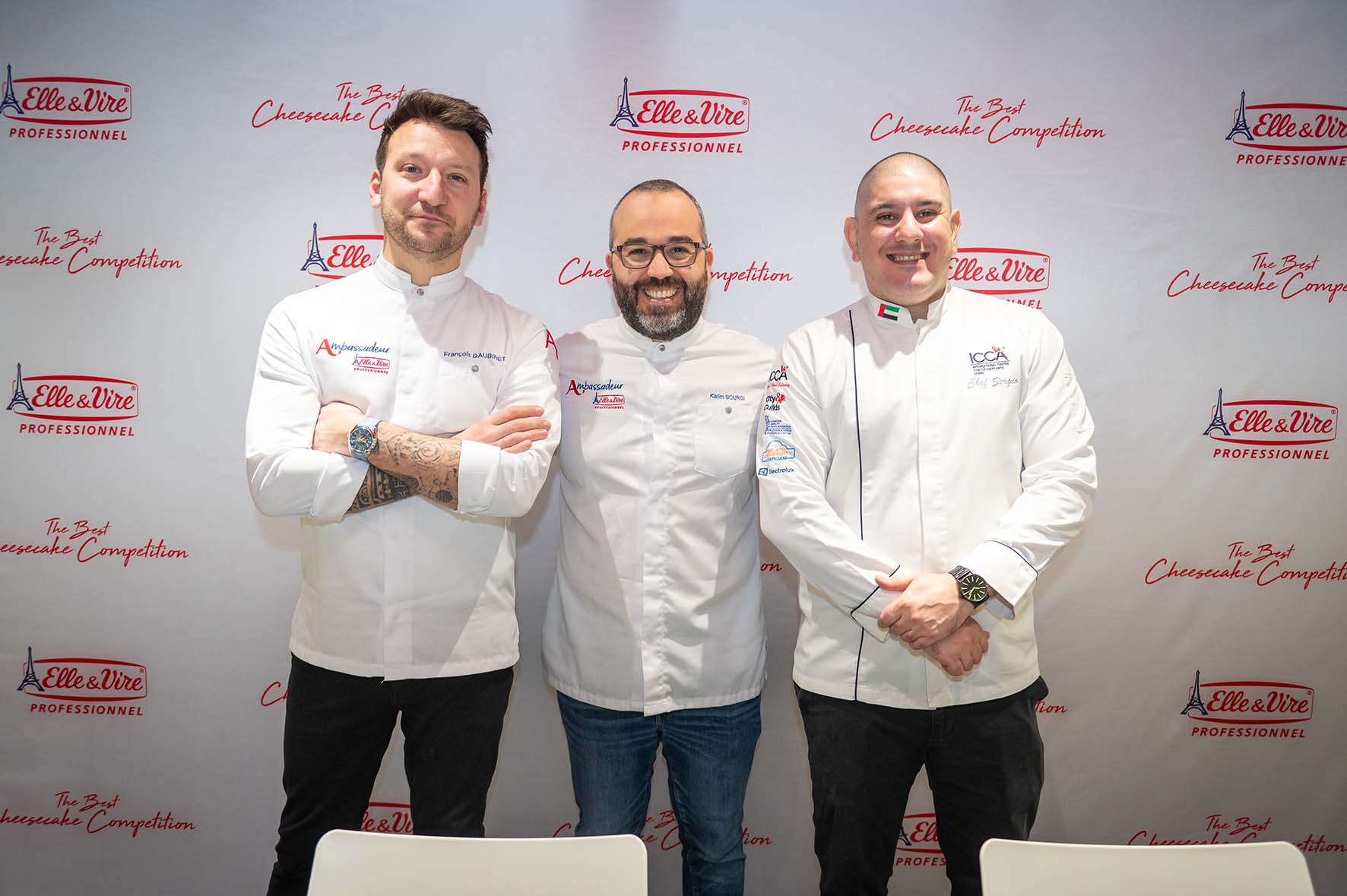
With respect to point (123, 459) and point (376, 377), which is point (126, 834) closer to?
point (123, 459)

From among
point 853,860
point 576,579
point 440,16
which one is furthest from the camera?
point 440,16

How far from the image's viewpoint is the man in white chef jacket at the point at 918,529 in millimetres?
1844

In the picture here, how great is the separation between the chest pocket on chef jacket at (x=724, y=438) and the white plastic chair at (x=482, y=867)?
1022 mm

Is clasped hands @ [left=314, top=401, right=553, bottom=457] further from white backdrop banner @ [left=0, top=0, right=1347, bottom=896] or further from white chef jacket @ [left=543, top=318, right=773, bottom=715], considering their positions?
white backdrop banner @ [left=0, top=0, right=1347, bottom=896]

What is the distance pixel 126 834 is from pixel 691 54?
3.00 m

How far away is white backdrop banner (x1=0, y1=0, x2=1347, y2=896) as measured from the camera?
2580 mm

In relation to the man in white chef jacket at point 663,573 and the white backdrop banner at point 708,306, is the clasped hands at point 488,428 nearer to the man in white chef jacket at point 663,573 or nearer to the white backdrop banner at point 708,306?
the man in white chef jacket at point 663,573

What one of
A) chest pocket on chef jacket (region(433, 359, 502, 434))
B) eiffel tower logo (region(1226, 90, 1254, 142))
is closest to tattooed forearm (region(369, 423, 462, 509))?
chest pocket on chef jacket (region(433, 359, 502, 434))

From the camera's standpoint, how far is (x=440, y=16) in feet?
8.41

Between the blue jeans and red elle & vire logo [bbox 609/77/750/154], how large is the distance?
1680 millimetres

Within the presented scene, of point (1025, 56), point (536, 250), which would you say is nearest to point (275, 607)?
point (536, 250)

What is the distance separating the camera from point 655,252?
6.97 feet

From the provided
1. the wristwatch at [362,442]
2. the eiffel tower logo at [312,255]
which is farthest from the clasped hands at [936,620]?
the eiffel tower logo at [312,255]

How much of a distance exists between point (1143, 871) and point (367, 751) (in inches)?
62.8
